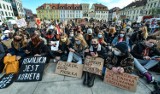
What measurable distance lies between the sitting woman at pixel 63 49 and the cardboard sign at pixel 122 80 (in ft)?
6.86

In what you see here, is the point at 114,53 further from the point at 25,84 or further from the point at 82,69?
the point at 25,84

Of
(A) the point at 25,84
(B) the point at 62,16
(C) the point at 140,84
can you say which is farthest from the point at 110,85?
(B) the point at 62,16

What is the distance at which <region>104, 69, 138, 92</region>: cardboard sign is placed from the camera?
262 cm

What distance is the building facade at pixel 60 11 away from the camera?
65.5 metres

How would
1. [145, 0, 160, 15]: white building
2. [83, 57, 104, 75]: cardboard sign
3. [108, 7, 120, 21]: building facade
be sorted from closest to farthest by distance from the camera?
[83, 57, 104, 75]: cardboard sign
[145, 0, 160, 15]: white building
[108, 7, 120, 21]: building facade

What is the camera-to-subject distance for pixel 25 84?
3016 mm

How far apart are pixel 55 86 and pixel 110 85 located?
1625 millimetres

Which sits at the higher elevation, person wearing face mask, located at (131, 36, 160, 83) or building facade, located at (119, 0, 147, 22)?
building facade, located at (119, 0, 147, 22)

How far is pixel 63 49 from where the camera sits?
14.8 feet

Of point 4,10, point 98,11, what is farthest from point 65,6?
point 4,10

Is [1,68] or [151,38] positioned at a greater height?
[151,38]

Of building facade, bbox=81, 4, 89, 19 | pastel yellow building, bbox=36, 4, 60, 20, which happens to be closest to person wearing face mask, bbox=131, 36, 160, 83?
pastel yellow building, bbox=36, 4, 60, 20

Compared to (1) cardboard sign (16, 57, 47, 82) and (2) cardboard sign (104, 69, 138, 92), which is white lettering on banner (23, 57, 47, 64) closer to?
(1) cardboard sign (16, 57, 47, 82)

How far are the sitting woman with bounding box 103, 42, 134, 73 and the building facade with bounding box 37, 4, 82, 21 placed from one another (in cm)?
6761
